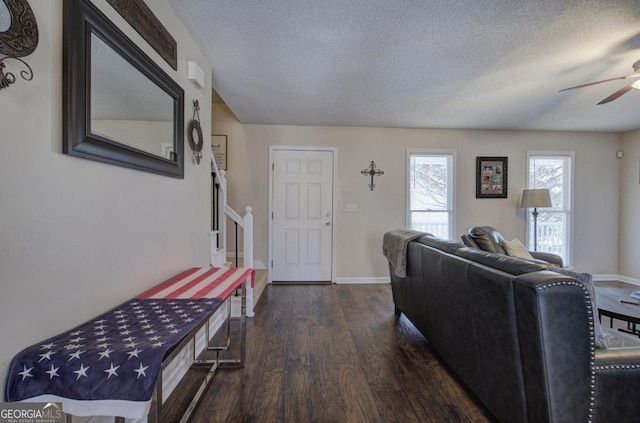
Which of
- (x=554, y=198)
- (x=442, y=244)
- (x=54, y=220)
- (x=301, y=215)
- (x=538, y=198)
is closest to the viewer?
(x=54, y=220)

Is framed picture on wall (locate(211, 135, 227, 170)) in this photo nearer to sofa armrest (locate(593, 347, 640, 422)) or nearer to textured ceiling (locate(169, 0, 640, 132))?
textured ceiling (locate(169, 0, 640, 132))

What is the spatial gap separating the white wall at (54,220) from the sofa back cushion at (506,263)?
1783mm

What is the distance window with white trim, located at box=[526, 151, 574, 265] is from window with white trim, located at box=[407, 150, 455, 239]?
50.0 inches

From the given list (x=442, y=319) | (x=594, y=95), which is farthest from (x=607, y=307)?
(x=594, y=95)

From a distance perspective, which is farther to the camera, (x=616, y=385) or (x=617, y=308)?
(x=617, y=308)

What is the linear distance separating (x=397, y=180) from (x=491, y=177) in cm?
149

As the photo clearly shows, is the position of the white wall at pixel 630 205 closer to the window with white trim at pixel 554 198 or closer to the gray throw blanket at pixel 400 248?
the window with white trim at pixel 554 198

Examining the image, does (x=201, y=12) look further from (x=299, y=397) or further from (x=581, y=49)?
(x=581, y=49)

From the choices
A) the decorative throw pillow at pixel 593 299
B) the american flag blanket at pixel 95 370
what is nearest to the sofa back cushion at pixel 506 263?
the decorative throw pillow at pixel 593 299

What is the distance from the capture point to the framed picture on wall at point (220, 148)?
155 inches

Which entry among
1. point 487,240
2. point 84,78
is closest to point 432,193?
point 487,240

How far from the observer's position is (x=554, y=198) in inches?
170

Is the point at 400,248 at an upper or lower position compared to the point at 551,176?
lower

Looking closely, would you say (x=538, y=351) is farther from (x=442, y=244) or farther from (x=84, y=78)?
(x=84, y=78)
